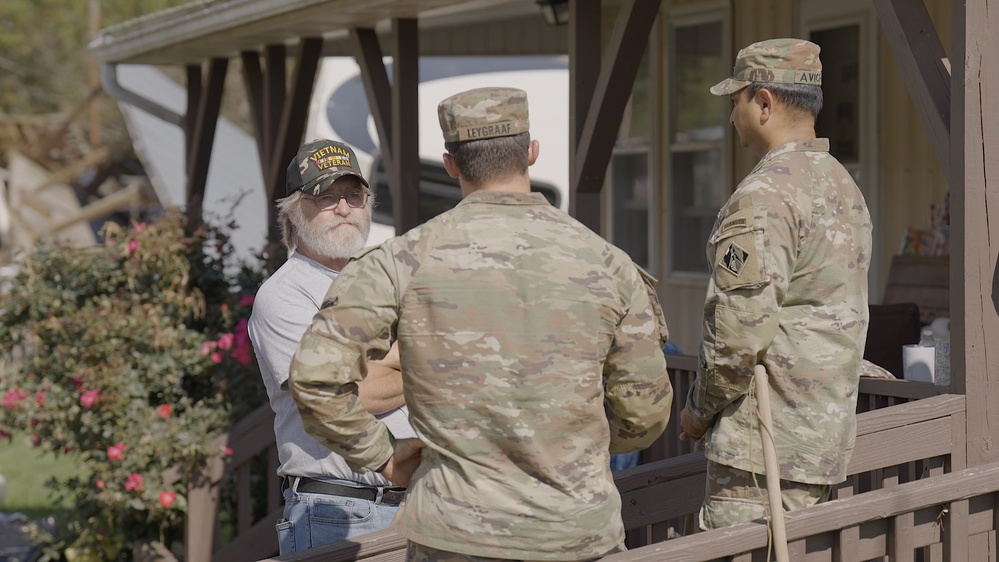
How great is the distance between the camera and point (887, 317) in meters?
5.05

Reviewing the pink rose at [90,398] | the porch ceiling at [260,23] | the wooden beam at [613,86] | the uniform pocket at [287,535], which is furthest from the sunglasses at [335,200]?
the pink rose at [90,398]

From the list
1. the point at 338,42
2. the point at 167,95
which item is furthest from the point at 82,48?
the point at 338,42

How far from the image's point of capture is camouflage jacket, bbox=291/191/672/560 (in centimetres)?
223

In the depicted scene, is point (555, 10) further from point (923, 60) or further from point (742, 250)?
point (742, 250)

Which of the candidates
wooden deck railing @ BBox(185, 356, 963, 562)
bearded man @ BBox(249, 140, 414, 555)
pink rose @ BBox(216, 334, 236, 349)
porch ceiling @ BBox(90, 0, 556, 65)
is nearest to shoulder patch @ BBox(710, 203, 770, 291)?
bearded man @ BBox(249, 140, 414, 555)

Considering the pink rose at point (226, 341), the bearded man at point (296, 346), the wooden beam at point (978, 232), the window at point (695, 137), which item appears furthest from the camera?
the window at point (695, 137)

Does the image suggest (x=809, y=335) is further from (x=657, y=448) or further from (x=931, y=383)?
(x=657, y=448)

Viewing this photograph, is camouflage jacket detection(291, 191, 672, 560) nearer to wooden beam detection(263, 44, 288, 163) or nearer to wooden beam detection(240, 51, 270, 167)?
wooden beam detection(263, 44, 288, 163)

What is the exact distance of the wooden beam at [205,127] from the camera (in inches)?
377

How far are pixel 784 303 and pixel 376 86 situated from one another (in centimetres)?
477

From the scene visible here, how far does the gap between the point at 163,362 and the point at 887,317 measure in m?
3.75

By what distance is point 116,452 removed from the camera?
6266mm

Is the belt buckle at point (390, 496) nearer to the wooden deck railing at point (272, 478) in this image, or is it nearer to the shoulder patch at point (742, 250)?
→ the wooden deck railing at point (272, 478)

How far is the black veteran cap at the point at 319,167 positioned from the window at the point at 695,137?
4745 millimetres
